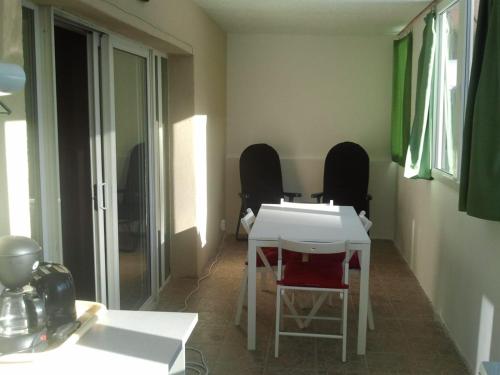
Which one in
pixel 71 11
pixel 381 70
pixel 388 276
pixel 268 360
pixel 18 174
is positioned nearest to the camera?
pixel 18 174

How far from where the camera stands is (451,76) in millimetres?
4270

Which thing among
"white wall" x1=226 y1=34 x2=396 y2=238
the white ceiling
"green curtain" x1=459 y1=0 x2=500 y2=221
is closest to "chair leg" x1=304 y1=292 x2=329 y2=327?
"green curtain" x1=459 y1=0 x2=500 y2=221

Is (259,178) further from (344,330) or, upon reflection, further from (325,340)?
(344,330)

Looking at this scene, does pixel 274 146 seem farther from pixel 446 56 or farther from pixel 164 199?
pixel 446 56

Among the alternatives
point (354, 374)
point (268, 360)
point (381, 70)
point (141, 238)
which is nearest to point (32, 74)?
A: point (141, 238)

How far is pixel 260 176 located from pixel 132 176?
2.49m

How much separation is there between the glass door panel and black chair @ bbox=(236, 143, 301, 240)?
207 centimetres

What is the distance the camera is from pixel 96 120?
3.24m

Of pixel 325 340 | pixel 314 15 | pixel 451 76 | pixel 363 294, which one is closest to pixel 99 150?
pixel 363 294

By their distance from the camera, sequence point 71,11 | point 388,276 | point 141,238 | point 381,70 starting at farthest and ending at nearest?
point 381,70
point 388,276
point 141,238
point 71,11

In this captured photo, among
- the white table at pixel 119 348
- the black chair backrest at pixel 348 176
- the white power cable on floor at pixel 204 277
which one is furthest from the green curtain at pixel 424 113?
the white table at pixel 119 348

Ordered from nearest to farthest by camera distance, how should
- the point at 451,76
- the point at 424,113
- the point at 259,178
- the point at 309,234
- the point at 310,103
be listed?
the point at 309,234, the point at 451,76, the point at 424,113, the point at 259,178, the point at 310,103

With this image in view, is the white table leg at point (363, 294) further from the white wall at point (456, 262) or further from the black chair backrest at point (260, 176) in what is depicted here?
the black chair backrest at point (260, 176)

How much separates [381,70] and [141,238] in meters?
3.81
